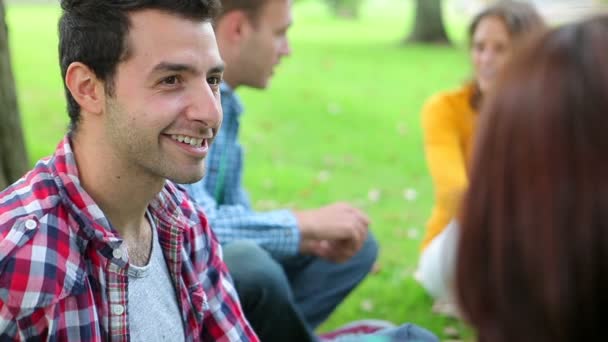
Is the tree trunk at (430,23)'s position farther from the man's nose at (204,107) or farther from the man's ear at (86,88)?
the man's ear at (86,88)

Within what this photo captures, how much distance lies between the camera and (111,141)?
238 centimetres

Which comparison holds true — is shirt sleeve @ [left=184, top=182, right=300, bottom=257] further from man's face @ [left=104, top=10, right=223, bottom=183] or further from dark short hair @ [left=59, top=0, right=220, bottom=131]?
dark short hair @ [left=59, top=0, right=220, bottom=131]

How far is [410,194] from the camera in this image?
752 cm

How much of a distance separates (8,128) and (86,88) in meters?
1.23

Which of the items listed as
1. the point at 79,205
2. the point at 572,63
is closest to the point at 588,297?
the point at 572,63

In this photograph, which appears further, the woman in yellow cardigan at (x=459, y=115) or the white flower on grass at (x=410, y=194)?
the white flower on grass at (x=410, y=194)

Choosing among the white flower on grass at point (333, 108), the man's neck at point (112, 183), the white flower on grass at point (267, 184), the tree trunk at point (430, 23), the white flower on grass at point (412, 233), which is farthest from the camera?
the tree trunk at point (430, 23)

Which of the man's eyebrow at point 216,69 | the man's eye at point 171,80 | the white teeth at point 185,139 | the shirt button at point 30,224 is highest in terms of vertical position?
the man's eyebrow at point 216,69

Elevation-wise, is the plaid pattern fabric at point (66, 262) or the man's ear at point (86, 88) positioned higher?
the man's ear at point (86, 88)

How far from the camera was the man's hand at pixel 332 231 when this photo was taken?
3.52 meters

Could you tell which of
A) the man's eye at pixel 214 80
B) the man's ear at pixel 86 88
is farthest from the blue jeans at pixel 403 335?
the man's ear at pixel 86 88

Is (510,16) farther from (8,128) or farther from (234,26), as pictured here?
(8,128)

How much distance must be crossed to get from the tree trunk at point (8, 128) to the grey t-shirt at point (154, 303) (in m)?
1.14

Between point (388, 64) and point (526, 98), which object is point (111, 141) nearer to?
point (526, 98)
